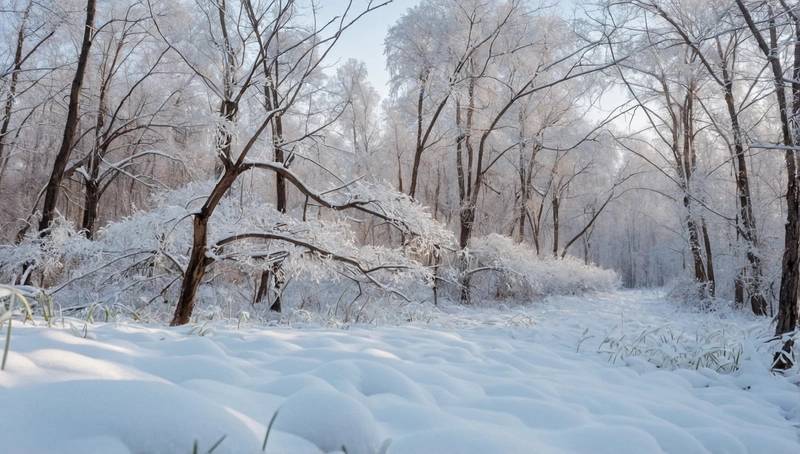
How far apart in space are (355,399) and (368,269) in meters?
4.09

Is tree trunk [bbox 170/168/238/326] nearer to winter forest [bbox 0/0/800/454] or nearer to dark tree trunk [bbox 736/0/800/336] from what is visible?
winter forest [bbox 0/0/800/454]

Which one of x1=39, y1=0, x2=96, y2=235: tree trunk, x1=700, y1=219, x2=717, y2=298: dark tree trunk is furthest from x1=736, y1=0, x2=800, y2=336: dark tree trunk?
x1=39, y1=0, x2=96, y2=235: tree trunk

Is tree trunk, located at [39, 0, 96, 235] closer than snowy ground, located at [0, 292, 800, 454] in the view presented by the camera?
No

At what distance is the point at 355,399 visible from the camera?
4.04 feet

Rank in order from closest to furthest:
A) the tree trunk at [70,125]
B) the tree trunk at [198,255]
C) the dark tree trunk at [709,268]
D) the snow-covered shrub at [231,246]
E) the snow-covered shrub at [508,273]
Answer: the tree trunk at [198,255] → the snow-covered shrub at [231,246] → the tree trunk at [70,125] → the dark tree trunk at [709,268] → the snow-covered shrub at [508,273]

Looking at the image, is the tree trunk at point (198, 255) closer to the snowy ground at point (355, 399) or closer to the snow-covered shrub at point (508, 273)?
the snowy ground at point (355, 399)

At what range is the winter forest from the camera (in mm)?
1133

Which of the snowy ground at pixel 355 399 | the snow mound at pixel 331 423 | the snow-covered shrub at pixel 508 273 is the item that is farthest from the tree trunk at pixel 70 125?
the snow-covered shrub at pixel 508 273

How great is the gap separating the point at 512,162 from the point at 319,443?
1636 cm

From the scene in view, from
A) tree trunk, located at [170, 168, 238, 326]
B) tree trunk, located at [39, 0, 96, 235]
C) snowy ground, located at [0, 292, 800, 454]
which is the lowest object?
snowy ground, located at [0, 292, 800, 454]

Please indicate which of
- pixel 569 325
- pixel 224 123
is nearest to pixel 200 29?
pixel 224 123

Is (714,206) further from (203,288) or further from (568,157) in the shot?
(203,288)

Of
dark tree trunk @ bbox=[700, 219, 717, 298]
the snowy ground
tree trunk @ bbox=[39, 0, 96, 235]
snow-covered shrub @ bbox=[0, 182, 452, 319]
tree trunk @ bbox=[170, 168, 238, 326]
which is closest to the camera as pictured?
the snowy ground

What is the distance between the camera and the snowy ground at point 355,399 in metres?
0.82
